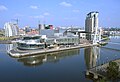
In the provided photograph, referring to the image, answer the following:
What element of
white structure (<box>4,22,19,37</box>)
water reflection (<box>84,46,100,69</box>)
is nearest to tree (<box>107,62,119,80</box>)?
water reflection (<box>84,46,100,69</box>)

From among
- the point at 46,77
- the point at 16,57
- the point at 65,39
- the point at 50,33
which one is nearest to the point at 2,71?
the point at 46,77

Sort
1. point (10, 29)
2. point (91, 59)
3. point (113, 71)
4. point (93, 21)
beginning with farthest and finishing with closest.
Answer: point (10, 29) → point (93, 21) → point (91, 59) → point (113, 71)

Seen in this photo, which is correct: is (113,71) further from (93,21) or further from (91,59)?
(93,21)

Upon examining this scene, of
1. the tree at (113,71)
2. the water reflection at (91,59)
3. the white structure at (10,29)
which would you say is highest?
the white structure at (10,29)

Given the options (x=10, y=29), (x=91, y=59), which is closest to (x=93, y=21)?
(x=10, y=29)

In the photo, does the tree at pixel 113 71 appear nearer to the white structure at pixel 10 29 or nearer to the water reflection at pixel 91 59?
the water reflection at pixel 91 59

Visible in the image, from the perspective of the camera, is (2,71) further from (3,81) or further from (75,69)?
(75,69)

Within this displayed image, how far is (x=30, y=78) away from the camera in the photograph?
9898mm

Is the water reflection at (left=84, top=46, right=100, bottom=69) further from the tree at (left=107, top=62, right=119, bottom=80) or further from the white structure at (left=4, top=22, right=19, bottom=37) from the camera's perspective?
the white structure at (left=4, top=22, right=19, bottom=37)

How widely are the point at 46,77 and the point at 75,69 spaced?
2556mm

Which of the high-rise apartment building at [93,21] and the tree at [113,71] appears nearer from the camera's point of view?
the tree at [113,71]

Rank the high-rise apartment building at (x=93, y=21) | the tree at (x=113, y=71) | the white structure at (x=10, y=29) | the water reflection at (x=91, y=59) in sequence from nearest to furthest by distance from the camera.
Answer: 1. the tree at (x=113, y=71)
2. the water reflection at (x=91, y=59)
3. the high-rise apartment building at (x=93, y=21)
4. the white structure at (x=10, y=29)

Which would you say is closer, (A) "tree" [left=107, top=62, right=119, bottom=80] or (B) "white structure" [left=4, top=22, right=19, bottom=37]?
(A) "tree" [left=107, top=62, right=119, bottom=80]

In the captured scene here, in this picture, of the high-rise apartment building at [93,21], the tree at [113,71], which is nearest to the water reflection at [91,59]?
the tree at [113,71]
